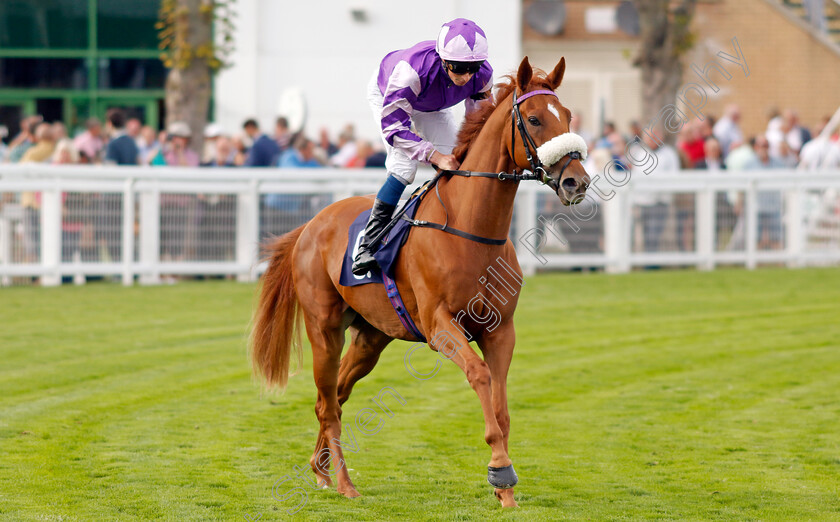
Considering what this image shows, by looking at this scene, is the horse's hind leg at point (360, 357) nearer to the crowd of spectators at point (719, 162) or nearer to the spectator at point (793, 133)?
the crowd of spectators at point (719, 162)

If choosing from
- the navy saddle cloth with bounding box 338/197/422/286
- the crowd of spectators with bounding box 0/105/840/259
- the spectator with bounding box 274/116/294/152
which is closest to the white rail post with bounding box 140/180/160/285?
the crowd of spectators with bounding box 0/105/840/259

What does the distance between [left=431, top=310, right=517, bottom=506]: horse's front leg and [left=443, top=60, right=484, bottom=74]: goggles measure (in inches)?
46.2

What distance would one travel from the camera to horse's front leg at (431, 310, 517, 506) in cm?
460

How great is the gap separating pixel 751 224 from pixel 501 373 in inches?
400

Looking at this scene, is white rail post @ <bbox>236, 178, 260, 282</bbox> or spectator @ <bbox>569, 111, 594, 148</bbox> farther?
white rail post @ <bbox>236, 178, 260, 282</bbox>

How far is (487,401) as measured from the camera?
4.58 meters

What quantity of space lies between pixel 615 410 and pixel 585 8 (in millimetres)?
17557

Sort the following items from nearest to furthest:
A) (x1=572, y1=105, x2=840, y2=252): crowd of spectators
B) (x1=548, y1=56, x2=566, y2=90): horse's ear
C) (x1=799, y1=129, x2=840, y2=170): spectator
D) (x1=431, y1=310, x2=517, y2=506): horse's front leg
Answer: (x1=431, y1=310, x2=517, y2=506): horse's front leg < (x1=548, y1=56, x2=566, y2=90): horse's ear < (x1=572, y1=105, x2=840, y2=252): crowd of spectators < (x1=799, y1=129, x2=840, y2=170): spectator

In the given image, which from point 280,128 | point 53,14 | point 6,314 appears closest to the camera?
point 6,314

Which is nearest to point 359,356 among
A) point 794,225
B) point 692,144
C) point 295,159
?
point 295,159

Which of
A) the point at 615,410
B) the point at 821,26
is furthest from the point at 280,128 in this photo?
the point at 821,26

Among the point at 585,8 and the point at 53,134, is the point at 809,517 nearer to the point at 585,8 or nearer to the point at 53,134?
the point at 53,134

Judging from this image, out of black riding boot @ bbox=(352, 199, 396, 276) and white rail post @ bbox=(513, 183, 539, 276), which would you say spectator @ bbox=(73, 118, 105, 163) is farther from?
black riding boot @ bbox=(352, 199, 396, 276)

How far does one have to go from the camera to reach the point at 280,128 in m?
14.6
